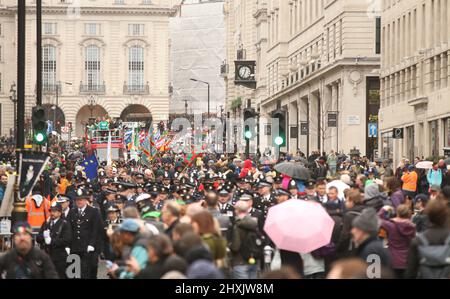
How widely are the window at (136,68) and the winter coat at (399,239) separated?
135543mm

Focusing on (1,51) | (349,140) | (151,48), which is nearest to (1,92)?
(1,51)

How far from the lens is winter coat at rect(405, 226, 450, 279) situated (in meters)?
13.7

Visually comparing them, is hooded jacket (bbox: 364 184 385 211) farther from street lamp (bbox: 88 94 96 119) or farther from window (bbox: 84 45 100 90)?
window (bbox: 84 45 100 90)

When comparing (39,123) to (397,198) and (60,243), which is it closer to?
(60,243)

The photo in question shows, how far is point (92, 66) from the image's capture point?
15238cm

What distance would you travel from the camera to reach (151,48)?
498 ft

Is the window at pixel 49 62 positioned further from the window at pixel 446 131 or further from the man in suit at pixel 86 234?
the man in suit at pixel 86 234

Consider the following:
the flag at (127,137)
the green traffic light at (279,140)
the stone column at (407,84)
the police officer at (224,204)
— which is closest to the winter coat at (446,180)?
the green traffic light at (279,140)

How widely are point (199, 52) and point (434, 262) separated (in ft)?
418

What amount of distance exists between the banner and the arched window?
5045 inches

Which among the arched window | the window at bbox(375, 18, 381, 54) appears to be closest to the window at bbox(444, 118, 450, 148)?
the window at bbox(375, 18, 381, 54)

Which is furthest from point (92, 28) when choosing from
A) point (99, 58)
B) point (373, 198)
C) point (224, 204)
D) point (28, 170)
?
point (373, 198)
